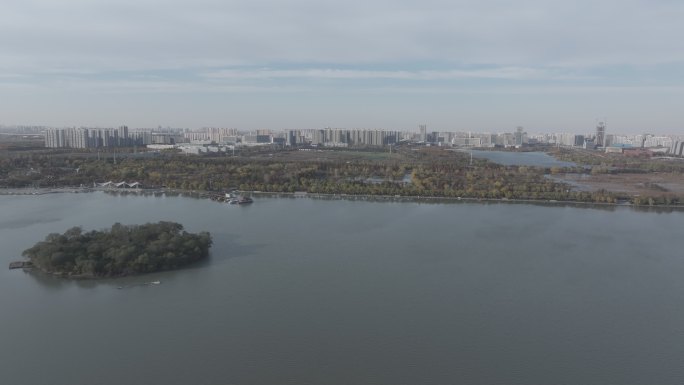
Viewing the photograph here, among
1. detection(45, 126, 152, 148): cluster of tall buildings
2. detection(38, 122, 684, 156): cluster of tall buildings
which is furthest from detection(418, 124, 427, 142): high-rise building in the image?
detection(45, 126, 152, 148): cluster of tall buildings

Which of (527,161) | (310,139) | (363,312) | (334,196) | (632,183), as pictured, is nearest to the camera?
(363,312)

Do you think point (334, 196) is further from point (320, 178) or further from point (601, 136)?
point (601, 136)

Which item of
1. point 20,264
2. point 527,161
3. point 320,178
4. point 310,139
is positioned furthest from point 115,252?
point 310,139

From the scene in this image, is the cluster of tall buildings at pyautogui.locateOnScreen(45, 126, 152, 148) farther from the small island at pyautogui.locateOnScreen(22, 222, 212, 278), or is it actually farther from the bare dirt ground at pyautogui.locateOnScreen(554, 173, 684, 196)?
the bare dirt ground at pyautogui.locateOnScreen(554, 173, 684, 196)

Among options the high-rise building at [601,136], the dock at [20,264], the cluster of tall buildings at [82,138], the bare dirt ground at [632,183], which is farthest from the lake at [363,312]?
the high-rise building at [601,136]

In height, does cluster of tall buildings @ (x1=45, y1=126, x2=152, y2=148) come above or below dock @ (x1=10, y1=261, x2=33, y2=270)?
above
